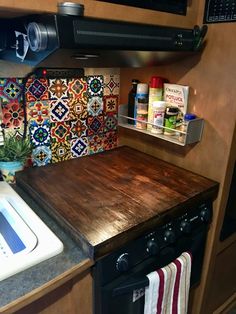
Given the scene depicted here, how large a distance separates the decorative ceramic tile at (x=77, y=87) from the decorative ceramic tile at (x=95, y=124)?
14cm

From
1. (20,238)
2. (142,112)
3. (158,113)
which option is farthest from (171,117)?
(20,238)

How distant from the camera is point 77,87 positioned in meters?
1.29

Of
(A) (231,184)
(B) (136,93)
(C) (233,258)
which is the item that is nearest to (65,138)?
(B) (136,93)

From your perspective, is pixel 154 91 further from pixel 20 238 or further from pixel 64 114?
pixel 20 238

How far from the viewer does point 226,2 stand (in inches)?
37.7

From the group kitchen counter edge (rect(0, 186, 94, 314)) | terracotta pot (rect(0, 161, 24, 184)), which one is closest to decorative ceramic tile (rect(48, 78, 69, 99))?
terracotta pot (rect(0, 161, 24, 184))

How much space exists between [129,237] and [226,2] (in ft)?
2.91

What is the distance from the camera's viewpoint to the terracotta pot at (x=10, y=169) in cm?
112

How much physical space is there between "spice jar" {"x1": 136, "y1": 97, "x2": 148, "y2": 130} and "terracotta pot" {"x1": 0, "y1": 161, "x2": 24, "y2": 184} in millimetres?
580

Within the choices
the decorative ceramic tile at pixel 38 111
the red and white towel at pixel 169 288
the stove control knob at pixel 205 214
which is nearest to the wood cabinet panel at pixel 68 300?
the red and white towel at pixel 169 288

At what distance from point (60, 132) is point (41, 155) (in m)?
0.14

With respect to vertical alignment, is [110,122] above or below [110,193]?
above

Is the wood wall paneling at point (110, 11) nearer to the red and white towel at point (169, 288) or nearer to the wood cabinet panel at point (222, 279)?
the red and white towel at point (169, 288)

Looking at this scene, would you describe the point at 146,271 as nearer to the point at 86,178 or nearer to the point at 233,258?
the point at 86,178
